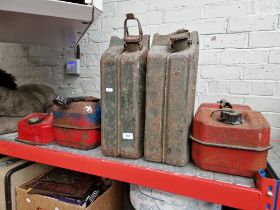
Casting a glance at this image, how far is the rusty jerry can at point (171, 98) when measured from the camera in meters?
0.64

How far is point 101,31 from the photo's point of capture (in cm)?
153

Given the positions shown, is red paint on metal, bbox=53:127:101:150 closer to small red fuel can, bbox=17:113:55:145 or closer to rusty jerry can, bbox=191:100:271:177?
small red fuel can, bbox=17:113:55:145

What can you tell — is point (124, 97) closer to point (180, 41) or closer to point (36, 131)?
point (180, 41)

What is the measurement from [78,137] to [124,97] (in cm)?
27

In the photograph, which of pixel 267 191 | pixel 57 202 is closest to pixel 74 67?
pixel 57 202

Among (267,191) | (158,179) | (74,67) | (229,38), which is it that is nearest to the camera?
(267,191)

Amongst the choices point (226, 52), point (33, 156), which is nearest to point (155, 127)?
point (33, 156)

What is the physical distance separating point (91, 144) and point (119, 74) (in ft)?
1.03

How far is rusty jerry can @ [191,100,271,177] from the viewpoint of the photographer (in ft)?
1.94

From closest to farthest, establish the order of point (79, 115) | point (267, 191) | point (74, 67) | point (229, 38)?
point (267, 191), point (79, 115), point (229, 38), point (74, 67)

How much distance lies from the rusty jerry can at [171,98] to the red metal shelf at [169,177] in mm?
61

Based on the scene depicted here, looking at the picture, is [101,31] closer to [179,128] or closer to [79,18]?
[79,18]

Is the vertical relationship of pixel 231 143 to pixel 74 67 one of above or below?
below

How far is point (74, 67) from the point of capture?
5.31ft
